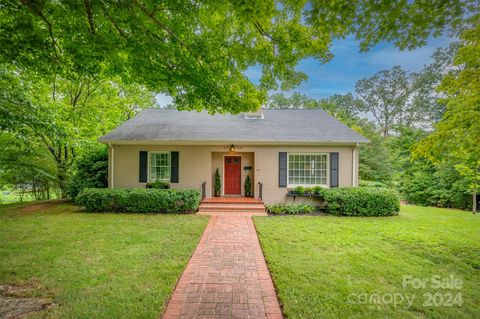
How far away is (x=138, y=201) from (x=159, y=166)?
230cm

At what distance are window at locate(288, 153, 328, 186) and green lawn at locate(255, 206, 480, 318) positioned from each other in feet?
10.1

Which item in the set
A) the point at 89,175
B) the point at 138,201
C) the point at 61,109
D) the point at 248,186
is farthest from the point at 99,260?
the point at 61,109

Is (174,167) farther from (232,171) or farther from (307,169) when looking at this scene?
(307,169)

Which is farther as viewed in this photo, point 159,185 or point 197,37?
point 159,185

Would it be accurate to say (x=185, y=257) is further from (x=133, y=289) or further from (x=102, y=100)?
(x=102, y=100)

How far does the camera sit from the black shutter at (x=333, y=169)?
9766 millimetres

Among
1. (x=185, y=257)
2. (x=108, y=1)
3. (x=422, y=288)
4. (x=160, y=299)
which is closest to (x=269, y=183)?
(x=185, y=257)

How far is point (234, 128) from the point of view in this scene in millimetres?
10758

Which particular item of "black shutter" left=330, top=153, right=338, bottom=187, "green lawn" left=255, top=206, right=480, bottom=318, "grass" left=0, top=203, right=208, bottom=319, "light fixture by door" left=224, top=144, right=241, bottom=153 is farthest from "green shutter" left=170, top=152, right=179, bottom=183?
"black shutter" left=330, top=153, right=338, bottom=187

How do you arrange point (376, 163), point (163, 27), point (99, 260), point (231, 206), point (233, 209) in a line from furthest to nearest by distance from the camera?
1. point (376, 163)
2. point (231, 206)
3. point (233, 209)
4. point (163, 27)
5. point (99, 260)

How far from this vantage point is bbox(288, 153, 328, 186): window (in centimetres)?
1000

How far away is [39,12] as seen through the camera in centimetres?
394

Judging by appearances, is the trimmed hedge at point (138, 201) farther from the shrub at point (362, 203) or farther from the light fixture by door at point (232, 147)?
the shrub at point (362, 203)

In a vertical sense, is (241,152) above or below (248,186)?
above
